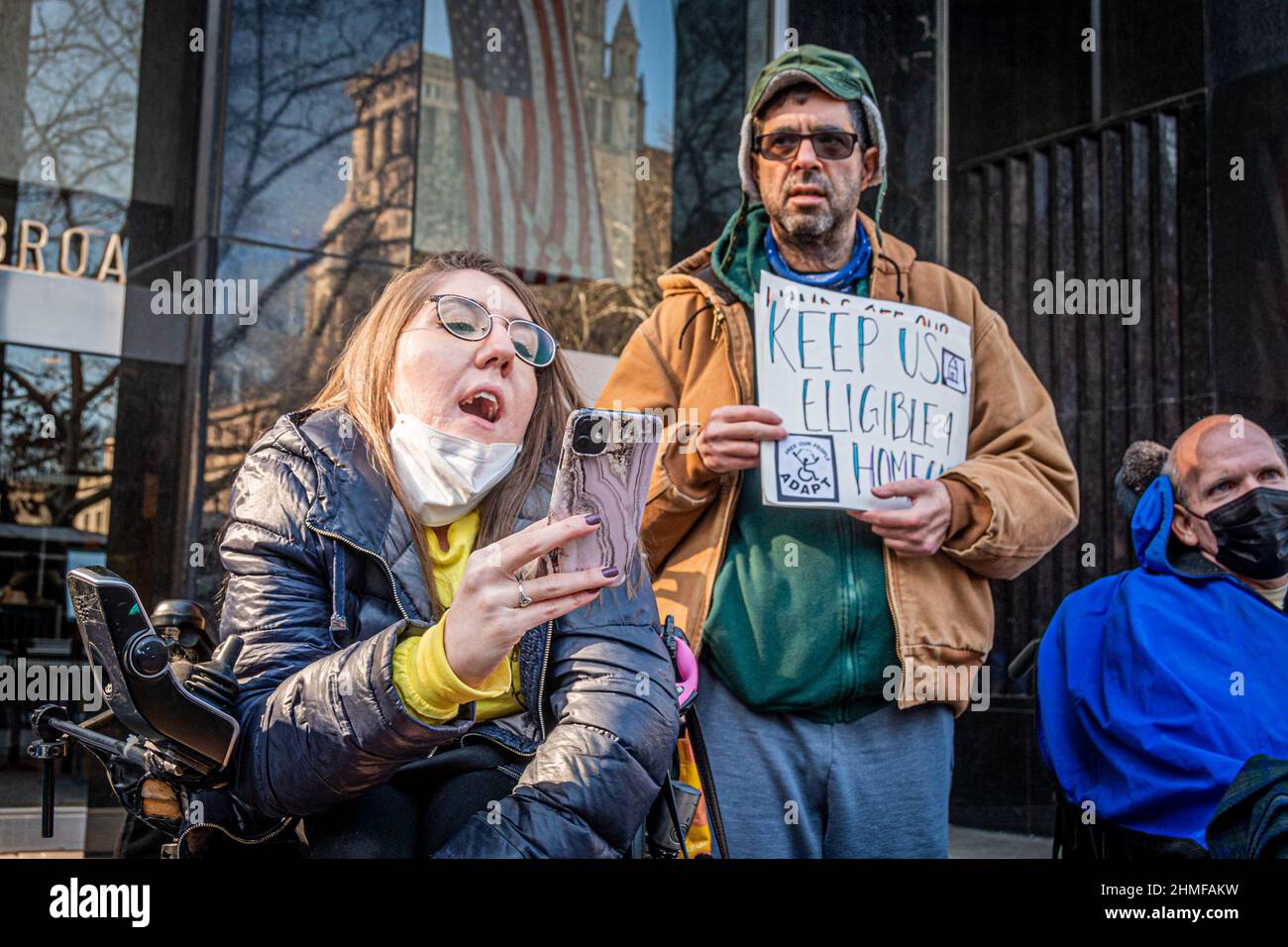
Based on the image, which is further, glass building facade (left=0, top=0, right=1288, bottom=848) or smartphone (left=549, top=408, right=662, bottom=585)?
glass building facade (left=0, top=0, right=1288, bottom=848)

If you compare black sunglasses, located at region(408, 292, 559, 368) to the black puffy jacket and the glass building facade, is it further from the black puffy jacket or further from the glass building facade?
the glass building facade

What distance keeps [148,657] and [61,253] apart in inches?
168

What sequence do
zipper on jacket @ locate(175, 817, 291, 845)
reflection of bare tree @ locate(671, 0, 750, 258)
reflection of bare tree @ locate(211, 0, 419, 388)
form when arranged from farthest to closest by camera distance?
1. reflection of bare tree @ locate(671, 0, 750, 258)
2. reflection of bare tree @ locate(211, 0, 419, 388)
3. zipper on jacket @ locate(175, 817, 291, 845)

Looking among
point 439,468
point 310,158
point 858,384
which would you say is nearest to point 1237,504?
point 858,384

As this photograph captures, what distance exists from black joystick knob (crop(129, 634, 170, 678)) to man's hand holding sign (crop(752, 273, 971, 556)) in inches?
51.9

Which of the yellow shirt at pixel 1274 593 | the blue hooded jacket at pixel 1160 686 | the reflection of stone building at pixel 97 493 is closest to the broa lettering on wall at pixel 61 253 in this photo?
the reflection of stone building at pixel 97 493

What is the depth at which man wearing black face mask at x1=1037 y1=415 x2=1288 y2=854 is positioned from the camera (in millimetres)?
3090

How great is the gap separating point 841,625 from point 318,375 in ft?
9.84

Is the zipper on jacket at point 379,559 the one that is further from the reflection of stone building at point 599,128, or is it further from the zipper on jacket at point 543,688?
the reflection of stone building at point 599,128

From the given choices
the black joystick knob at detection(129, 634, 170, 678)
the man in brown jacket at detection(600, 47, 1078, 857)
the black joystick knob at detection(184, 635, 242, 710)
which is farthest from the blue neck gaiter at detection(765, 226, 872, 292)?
the black joystick knob at detection(129, 634, 170, 678)

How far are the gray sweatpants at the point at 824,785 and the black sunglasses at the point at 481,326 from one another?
969mm

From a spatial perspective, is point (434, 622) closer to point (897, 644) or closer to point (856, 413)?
point (897, 644)

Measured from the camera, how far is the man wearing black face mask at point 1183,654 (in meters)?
3.09
